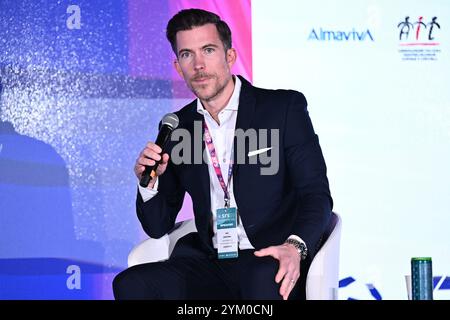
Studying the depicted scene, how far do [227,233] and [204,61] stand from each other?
0.74 meters

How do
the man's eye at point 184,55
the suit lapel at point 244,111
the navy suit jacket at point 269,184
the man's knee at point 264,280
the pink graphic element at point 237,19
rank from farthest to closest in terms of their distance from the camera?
the pink graphic element at point 237,19
the man's eye at point 184,55
the suit lapel at point 244,111
the navy suit jacket at point 269,184
the man's knee at point 264,280

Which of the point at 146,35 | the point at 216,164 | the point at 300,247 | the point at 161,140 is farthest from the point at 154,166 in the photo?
the point at 146,35

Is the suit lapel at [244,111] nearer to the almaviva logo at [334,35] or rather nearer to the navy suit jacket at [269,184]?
the navy suit jacket at [269,184]

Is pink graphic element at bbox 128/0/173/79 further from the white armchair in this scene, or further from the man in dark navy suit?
A: the white armchair

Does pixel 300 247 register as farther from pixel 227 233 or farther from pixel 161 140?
pixel 161 140

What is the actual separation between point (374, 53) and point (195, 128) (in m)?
1.49

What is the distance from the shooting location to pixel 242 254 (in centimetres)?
311

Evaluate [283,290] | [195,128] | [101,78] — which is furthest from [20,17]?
[283,290]

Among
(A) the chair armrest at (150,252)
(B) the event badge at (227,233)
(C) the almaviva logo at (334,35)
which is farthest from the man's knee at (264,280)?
(C) the almaviva logo at (334,35)

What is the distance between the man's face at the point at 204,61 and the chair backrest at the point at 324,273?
80 cm

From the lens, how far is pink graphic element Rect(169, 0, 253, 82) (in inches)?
169

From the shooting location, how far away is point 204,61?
3316 mm

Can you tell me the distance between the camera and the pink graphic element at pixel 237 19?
4289mm

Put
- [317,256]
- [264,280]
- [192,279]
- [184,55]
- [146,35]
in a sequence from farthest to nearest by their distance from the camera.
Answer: [146,35]
[184,55]
[192,279]
[317,256]
[264,280]
